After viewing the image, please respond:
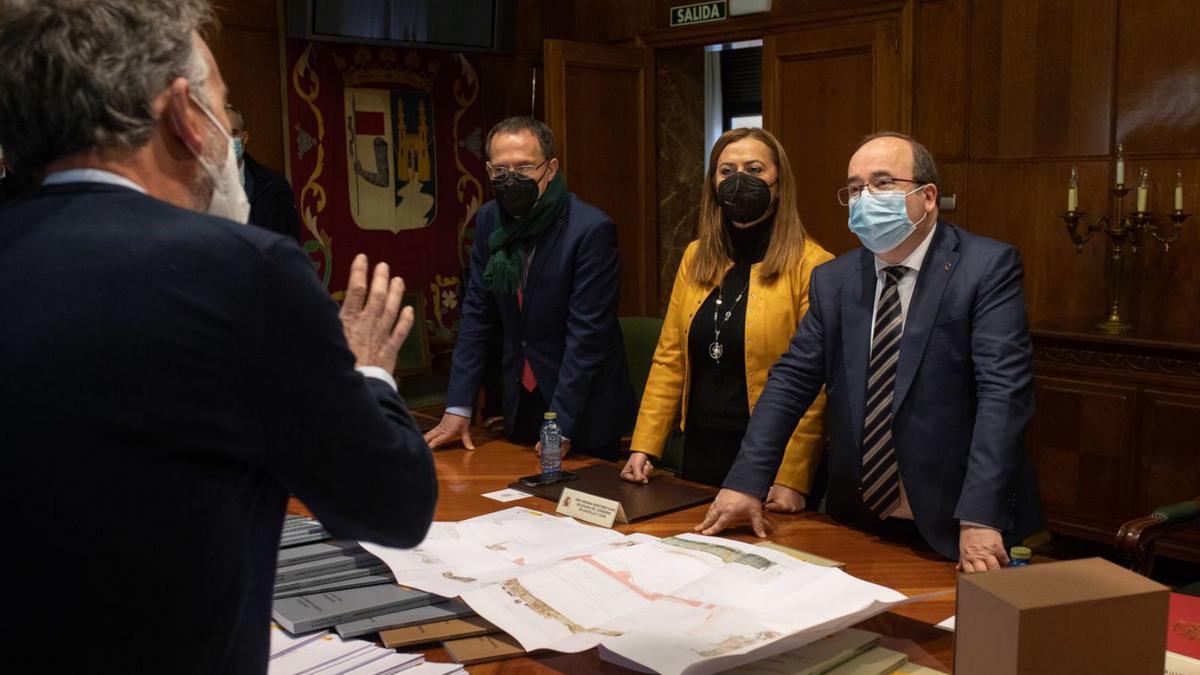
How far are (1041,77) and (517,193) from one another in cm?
289

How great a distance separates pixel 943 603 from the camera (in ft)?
6.23

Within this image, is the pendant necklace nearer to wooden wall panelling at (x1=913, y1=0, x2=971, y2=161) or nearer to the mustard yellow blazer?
the mustard yellow blazer

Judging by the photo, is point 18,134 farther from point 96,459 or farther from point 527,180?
point 527,180

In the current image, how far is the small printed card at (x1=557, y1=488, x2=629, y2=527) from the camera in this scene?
2.36 meters

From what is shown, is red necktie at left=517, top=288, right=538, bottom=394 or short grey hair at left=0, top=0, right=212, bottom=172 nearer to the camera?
short grey hair at left=0, top=0, right=212, bottom=172

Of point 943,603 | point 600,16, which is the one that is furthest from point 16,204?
point 600,16

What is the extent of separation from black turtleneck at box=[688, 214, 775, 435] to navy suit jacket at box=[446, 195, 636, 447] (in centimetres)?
36

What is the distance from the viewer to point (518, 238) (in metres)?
3.35

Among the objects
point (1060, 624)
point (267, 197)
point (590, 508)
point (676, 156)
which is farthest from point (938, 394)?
point (676, 156)

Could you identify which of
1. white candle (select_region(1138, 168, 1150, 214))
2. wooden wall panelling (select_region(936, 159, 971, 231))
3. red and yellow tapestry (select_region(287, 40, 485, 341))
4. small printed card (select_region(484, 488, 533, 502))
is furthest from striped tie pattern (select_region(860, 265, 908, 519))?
red and yellow tapestry (select_region(287, 40, 485, 341))

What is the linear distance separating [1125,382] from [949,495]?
2.46 meters

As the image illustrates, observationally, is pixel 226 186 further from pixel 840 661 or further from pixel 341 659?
pixel 840 661

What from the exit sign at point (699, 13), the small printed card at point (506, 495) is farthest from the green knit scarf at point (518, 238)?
the exit sign at point (699, 13)

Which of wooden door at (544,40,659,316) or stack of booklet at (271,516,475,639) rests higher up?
wooden door at (544,40,659,316)
